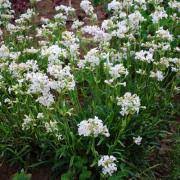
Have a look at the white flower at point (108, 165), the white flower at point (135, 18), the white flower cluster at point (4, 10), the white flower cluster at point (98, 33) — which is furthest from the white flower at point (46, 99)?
the white flower cluster at point (4, 10)

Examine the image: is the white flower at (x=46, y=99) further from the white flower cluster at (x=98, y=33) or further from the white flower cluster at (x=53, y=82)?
the white flower cluster at (x=98, y=33)

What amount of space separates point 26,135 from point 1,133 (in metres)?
0.27

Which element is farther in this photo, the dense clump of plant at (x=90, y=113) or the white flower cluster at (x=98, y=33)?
the white flower cluster at (x=98, y=33)

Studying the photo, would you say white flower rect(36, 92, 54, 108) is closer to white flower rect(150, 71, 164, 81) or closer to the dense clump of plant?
the dense clump of plant

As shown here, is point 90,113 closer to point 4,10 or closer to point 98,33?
point 98,33

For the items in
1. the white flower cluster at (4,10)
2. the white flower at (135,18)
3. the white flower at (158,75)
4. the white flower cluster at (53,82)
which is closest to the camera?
the white flower cluster at (53,82)

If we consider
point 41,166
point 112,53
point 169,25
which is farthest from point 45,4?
point 41,166

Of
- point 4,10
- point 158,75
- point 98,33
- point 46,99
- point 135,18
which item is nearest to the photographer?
point 46,99

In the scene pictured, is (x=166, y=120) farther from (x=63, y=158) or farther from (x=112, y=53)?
(x=63, y=158)

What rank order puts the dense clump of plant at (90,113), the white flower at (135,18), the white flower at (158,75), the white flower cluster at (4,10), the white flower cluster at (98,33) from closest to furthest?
the dense clump of plant at (90,113), the white flower at (158,75), the white flower cluster at (98,33), the white flower at (135,18), the white flower cluster at (4,10)

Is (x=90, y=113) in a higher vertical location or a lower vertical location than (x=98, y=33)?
lower

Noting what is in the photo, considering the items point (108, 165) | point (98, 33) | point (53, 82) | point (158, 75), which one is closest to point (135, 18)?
point (98, 33)

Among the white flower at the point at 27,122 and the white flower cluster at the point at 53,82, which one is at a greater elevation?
the white flower cluster at the point at 53,82

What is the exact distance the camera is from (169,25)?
5.32 meters
